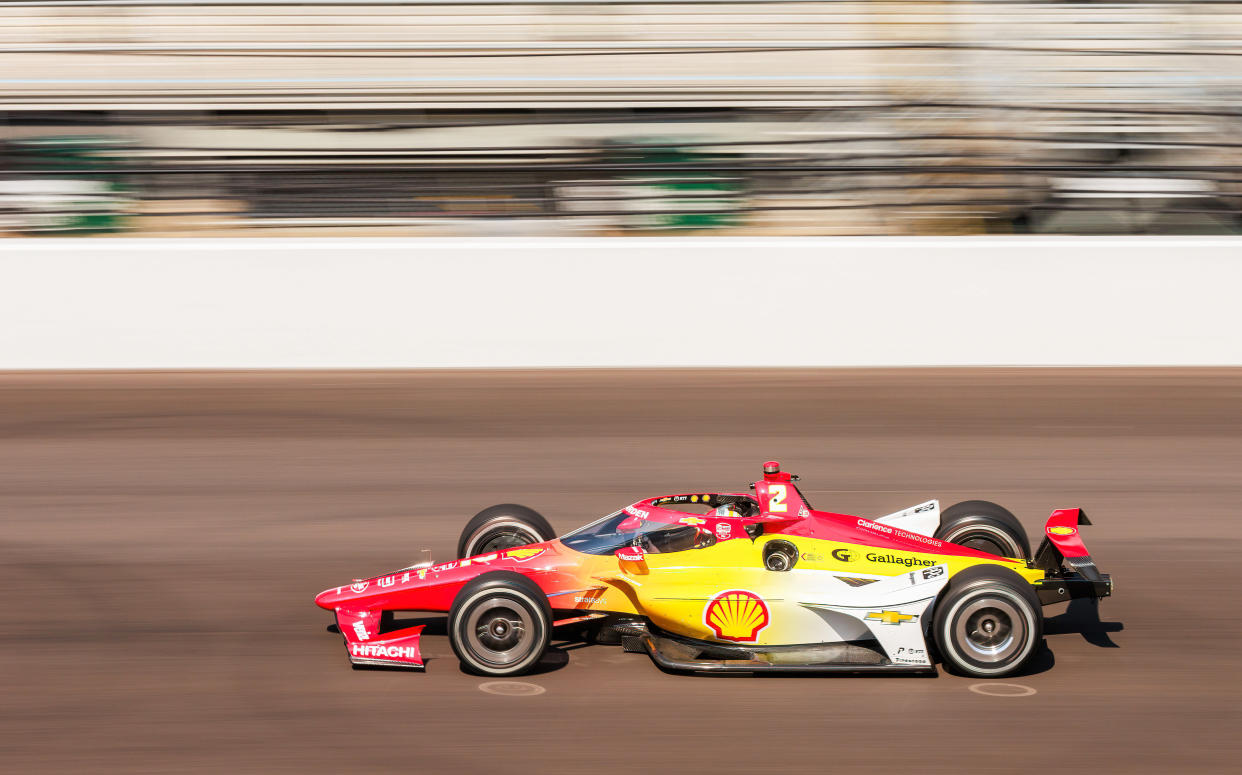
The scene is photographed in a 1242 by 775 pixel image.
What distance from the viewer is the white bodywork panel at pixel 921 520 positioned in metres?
6.11

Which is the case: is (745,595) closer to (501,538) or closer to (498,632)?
(498,632)

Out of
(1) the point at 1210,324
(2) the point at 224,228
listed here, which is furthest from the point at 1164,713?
(2) the point at 224,228

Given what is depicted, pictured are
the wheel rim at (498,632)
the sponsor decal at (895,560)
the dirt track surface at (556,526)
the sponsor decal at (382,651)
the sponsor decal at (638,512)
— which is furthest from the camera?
the sponsor decal at (638,512)

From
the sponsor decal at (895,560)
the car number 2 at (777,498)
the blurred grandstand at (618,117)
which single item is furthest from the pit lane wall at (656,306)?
the sponsor decal at (895,560)

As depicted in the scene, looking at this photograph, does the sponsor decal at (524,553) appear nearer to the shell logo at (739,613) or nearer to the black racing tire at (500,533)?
the black racing tire at (500,533)

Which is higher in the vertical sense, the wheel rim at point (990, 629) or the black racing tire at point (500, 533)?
the black racing tire at point (500, 533)

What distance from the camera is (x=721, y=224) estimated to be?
42.5 feet

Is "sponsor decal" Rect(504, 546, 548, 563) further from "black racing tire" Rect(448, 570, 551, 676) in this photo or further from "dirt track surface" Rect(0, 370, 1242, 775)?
"dirt track surface" Rect(0, 370, 1242, 775)

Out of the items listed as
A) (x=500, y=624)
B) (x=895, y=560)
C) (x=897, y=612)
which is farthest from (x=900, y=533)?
(x=500, y=624)

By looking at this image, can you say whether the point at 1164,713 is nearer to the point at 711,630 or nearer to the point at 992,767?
the point at 992,767

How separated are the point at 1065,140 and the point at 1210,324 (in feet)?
10.1

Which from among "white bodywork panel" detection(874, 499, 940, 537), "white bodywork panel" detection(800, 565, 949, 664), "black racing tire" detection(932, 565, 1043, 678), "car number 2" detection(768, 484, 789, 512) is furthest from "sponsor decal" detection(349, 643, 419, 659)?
"white bodywork panel" detection(874, 499, 940, 537)

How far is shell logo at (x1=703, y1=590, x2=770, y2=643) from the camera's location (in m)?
5.31

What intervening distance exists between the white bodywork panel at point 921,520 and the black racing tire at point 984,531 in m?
0.08
